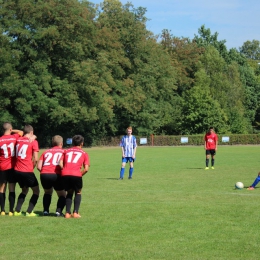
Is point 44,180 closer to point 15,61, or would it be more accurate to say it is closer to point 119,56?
point 15,61

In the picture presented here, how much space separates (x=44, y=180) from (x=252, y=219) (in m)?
4.45

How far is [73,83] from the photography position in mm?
60312

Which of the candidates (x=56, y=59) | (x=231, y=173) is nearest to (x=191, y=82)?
(x=56, y=59)

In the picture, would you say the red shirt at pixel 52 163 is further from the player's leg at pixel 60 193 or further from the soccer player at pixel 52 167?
the player's leg at pixel 60 193

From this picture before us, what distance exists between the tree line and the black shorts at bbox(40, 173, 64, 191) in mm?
44903

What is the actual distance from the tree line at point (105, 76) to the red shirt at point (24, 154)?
146 feet

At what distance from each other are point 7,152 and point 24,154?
51 centimetres

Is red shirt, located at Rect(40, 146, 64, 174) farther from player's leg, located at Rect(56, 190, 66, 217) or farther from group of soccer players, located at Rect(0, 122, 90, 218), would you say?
player's leg, located at Rect(56, 190, 66, 217)

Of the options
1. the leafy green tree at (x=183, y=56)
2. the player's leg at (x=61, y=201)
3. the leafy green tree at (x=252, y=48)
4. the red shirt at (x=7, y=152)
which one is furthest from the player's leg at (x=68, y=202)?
the leafy green tree at (x=252, y=48)

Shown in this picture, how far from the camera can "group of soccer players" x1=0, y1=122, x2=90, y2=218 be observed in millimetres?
11508

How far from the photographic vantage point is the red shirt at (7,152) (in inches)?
478

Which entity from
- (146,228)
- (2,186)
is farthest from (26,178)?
(146,228)

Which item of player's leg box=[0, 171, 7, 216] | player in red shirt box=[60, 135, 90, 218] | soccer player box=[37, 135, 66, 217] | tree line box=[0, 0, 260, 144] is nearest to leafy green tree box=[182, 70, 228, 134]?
tree line box=[0, 0, 260, 144]

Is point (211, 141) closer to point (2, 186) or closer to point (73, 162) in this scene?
point (2, 186)
